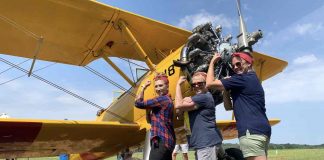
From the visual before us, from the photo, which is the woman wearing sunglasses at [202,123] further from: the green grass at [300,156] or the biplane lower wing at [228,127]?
the green grass at [300,156]

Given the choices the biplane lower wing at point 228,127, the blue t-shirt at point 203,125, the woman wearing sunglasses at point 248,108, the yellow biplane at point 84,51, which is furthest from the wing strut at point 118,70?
the woman wearing sunglasses at point 248,108

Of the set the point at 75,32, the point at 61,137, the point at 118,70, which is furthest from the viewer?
the point at 118,70

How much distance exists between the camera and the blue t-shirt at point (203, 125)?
3.53 metres

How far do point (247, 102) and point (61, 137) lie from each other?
14.2 feet

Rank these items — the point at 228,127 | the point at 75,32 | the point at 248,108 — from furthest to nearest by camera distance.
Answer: the point at 228,127
the point at 75,32
the point at 248,108

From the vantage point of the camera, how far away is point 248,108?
3277 millimetres

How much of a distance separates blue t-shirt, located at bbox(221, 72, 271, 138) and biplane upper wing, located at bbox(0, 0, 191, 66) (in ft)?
13.1

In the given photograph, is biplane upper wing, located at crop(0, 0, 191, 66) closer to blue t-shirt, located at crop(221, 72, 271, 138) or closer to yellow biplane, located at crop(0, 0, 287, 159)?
yellow biplane, located at crop(0, 0, 287, 159)

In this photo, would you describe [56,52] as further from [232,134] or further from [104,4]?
[232,134]

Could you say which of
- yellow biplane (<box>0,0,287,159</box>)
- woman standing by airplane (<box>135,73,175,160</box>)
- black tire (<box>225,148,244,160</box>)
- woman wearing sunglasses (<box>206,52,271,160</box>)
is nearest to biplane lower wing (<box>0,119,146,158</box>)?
yellow biplane (<box>0,0,287,159</box>)

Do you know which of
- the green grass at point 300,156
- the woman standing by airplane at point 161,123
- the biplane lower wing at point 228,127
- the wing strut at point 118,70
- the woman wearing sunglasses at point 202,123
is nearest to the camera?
the woman wearing sunglasses at point 202,123

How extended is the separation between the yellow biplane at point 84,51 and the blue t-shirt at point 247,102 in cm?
282

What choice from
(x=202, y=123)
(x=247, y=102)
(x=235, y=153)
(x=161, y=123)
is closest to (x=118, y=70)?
(x=161, y=123)

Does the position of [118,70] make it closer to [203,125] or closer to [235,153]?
[235,153]
